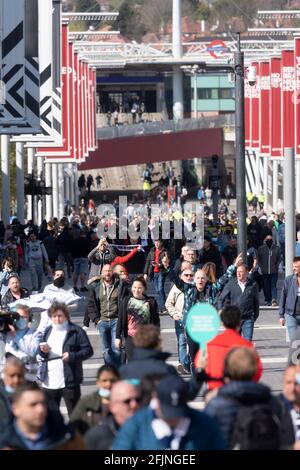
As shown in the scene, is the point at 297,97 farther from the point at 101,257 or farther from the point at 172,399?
the point at 172,399

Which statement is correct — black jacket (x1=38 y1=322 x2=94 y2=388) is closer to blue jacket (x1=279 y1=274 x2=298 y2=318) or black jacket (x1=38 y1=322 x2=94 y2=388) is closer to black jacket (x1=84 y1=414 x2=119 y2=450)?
black jacket (x1=84 y1=414 x2=119 y2=450)

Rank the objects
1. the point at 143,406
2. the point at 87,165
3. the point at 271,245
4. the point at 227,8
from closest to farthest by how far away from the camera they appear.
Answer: the point at 143,406 → the point at 271,245 → the point at 87,165 → the point at 227,8

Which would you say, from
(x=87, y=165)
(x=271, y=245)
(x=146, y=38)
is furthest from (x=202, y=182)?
(x=271, y=245)

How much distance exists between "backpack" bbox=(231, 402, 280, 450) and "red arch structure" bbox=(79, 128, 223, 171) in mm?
80125

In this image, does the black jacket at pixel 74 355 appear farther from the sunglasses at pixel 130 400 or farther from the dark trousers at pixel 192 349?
the sunglasses at pixel 130 400

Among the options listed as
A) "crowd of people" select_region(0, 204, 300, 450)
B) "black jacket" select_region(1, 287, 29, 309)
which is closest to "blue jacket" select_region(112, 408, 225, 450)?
"crowd of people" select_region(0, 204, 300, 450)

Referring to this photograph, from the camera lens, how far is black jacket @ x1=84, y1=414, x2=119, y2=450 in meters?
9.59

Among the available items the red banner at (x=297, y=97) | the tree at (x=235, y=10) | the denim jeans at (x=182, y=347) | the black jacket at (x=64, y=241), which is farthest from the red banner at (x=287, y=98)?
the tree at (x=235, y=10)

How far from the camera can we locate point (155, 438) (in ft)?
29.9

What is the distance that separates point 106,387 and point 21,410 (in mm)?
1897

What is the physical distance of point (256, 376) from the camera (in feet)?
33.9

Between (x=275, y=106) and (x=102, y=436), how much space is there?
40885 millimetres
